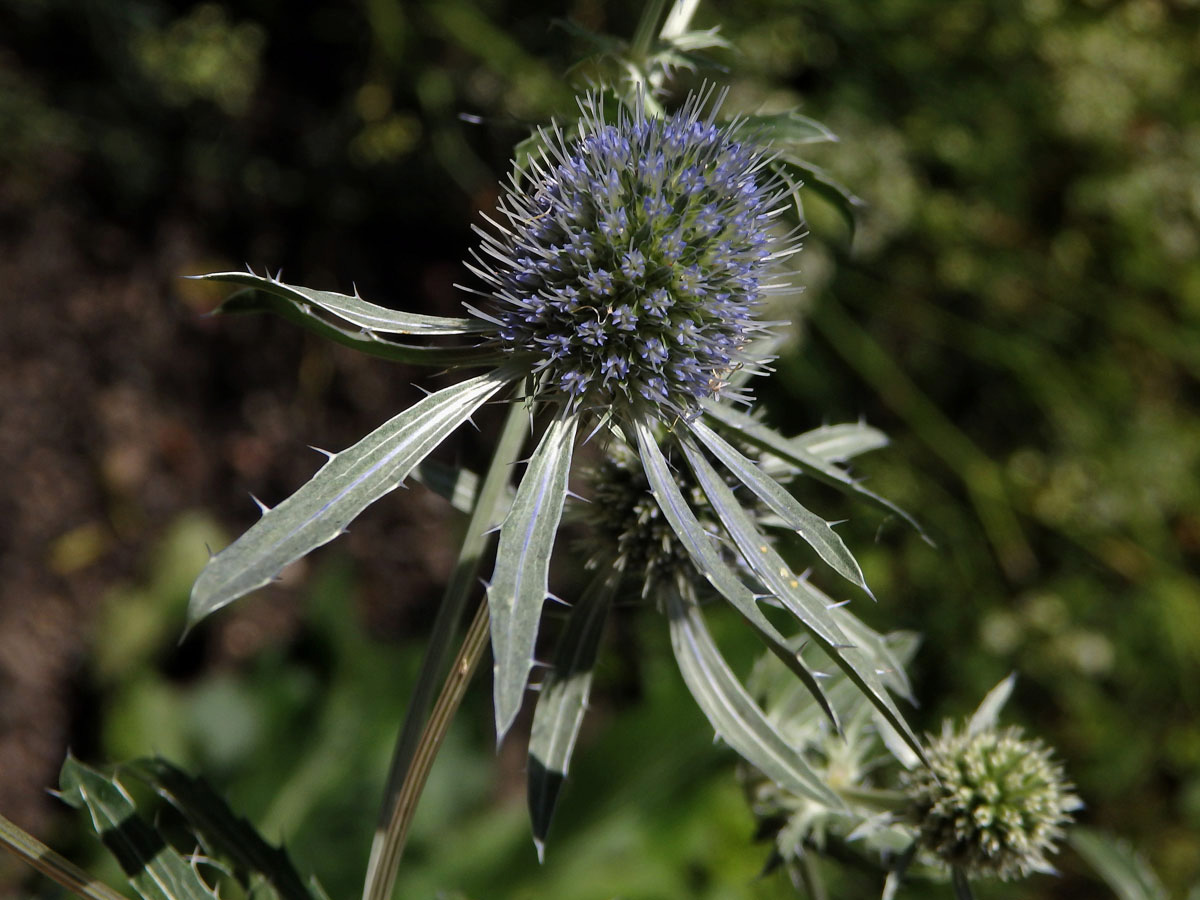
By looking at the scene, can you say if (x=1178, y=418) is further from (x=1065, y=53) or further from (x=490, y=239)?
(x=490, y=239)

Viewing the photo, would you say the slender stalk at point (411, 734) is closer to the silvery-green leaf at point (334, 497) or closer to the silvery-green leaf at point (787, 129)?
the silvery-green leaf at point (334, 497)

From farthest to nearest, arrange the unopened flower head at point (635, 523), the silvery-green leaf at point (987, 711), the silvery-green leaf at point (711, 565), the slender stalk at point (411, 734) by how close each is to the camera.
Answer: the silvery-green leaf at point (987, 711), the unopened flower head at point (635, 523), the slender stalk at point (411, 734), the silvery-green leaf at point (711, 565)

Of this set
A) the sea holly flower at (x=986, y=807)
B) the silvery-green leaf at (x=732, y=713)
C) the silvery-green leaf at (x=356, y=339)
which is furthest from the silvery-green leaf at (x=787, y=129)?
the sea holly flower at (x=986, y=807)

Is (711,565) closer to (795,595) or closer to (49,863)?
(795,595)

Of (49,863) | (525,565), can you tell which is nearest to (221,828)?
(49,863)

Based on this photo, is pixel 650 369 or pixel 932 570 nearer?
pixel 650 369

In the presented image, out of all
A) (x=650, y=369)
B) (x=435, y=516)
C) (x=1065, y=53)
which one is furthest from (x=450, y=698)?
(x=1065, y=53)
